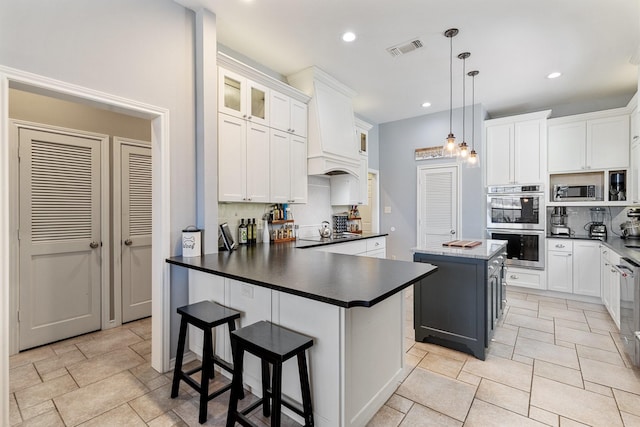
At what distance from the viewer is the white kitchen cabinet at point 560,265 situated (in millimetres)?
4312

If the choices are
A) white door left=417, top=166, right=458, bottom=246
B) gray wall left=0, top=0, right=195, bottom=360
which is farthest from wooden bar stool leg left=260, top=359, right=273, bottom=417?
white door left=417, top=166, right=458, bottom=246

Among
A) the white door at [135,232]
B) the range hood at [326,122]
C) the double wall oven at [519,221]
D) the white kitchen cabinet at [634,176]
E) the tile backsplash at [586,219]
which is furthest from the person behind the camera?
the double wall oven at [519,221]

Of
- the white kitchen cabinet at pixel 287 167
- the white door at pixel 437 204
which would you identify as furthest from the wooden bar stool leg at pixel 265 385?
the white door at pixel 437 204

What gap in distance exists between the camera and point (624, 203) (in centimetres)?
409

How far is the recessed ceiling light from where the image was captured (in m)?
3.00

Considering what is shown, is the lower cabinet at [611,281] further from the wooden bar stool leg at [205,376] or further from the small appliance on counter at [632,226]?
the wooden bar stool leg at [205,376]

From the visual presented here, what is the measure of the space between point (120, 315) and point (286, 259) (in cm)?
233

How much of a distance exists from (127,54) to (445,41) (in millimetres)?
2941

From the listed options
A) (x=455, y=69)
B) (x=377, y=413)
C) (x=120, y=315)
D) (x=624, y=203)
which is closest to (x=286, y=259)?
(x=377, y=413)

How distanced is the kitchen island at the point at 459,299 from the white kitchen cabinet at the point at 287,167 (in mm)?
1592

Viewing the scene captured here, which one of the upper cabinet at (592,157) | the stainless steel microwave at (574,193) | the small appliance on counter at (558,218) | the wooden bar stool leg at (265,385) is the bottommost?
the wooden bar stool leg at (265,385)

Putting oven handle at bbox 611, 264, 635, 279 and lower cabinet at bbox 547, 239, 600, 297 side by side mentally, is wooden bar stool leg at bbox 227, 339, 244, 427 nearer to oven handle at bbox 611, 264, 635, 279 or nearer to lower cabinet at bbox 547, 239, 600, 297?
oven handle at bbox 611, 264, 635, 279

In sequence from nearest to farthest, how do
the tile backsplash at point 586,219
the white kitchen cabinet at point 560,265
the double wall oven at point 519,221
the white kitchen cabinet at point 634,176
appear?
the white kitchen cabinet at point 634,176 < the white kitchen cabinet at point 560,265 < the tile backsplash at point 586,219 < the double wall oven at point 519,221

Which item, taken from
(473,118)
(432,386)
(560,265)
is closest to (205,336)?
(432,386)
